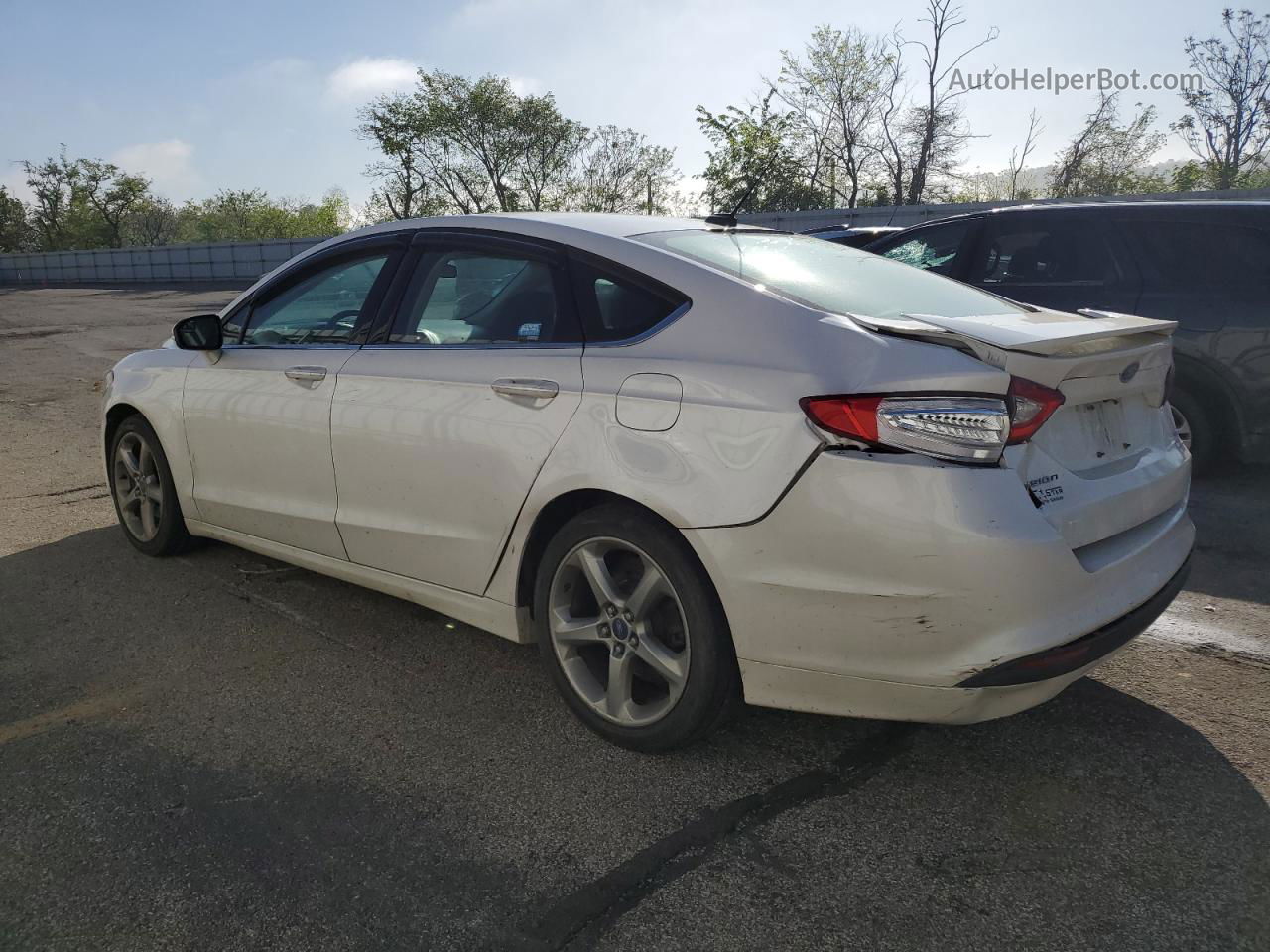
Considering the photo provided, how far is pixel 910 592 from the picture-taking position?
7.51 ft

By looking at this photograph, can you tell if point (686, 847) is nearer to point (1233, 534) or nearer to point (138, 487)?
point (138, 487)

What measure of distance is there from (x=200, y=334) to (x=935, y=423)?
10.6 ft

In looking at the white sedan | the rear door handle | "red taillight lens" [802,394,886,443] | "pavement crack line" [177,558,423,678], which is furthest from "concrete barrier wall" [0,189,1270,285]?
"red taillight lens" [802,394,886,443]

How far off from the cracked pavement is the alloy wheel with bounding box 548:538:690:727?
0.17m

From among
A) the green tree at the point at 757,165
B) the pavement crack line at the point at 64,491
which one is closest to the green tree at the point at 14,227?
the green tree at the point at 757,165

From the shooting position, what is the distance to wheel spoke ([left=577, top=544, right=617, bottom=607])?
2.81 meters

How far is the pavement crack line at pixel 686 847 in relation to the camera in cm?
210

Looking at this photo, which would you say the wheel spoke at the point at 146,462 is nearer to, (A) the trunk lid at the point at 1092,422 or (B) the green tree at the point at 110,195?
(A) the trunk lid at the point at 1092,422

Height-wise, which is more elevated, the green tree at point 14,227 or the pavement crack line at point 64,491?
the green tree at point 14,227

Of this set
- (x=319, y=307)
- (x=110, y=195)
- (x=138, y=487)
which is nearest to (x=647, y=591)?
(x=319, y=307)

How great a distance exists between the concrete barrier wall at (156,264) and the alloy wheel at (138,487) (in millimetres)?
29984

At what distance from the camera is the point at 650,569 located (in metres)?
2.70

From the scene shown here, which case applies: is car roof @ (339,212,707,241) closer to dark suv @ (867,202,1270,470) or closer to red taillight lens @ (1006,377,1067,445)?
red taillight lens @ (1006,377,1067,445)

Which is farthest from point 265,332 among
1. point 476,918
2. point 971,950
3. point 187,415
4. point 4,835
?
point 971,950
